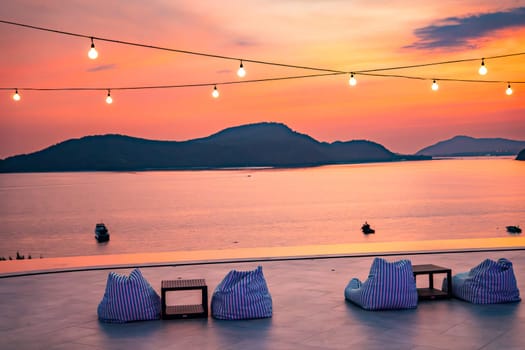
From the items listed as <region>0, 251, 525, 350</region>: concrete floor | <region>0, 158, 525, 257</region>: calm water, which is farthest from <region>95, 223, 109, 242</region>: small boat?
<region>0, 251, 525, 350</region>: concrete floor

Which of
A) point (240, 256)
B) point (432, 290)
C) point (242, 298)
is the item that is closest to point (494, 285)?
point (432, 290)

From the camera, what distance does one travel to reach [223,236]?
6150 centimetres

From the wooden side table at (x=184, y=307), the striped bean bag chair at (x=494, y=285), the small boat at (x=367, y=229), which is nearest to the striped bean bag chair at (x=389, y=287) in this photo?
the striped bean bag chair at (x=494, y=285)

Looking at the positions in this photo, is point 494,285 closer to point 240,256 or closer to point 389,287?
point 389,287

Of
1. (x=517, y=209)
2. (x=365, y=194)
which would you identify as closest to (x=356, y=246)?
(x=517, y=209)

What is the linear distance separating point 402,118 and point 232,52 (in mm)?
49732

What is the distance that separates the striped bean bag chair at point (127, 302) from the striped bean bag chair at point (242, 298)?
2.36ft

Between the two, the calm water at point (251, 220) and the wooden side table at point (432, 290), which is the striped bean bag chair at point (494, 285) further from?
the calm water at point (251, 220)

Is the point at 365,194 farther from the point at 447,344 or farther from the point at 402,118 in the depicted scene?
the point at 447,344

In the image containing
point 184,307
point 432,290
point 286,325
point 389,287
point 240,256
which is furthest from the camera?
point 240,256

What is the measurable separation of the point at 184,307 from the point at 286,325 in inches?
52.0

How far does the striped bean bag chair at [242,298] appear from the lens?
7.03 m

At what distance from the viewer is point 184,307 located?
7.46 meters

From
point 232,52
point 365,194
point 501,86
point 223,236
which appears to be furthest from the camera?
point 365,194
